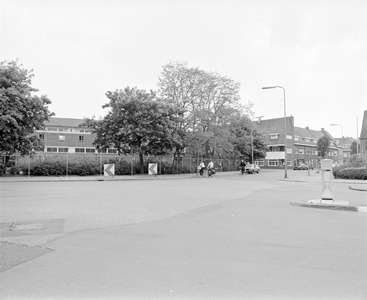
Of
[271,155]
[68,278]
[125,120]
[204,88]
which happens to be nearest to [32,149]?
[125,120]

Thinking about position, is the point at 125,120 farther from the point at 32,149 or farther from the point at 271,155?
the point at 271,155

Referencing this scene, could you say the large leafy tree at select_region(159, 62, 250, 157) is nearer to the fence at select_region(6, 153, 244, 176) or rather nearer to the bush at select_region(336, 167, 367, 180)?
the fence at select_region(6, 153, 244, 176)

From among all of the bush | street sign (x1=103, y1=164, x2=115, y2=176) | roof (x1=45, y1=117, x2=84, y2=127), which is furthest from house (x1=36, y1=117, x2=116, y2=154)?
the bush

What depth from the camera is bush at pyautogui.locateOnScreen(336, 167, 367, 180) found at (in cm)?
2736

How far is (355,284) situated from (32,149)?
1097 inches

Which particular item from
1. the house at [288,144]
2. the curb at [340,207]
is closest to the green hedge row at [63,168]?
the curb at [340,207]

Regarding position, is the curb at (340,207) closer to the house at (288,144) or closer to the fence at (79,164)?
the fence at (79,164)

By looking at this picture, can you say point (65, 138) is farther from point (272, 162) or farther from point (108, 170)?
point (272, 162)

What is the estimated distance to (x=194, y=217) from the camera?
8117 millimetres

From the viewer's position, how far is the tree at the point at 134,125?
29.5 meters

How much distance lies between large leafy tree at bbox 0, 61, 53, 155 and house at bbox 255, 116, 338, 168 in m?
56.5

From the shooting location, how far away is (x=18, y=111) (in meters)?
23.7

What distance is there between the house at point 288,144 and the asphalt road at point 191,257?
224 feet

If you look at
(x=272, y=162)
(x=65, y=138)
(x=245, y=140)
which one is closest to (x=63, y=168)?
(x=245, y=140)
